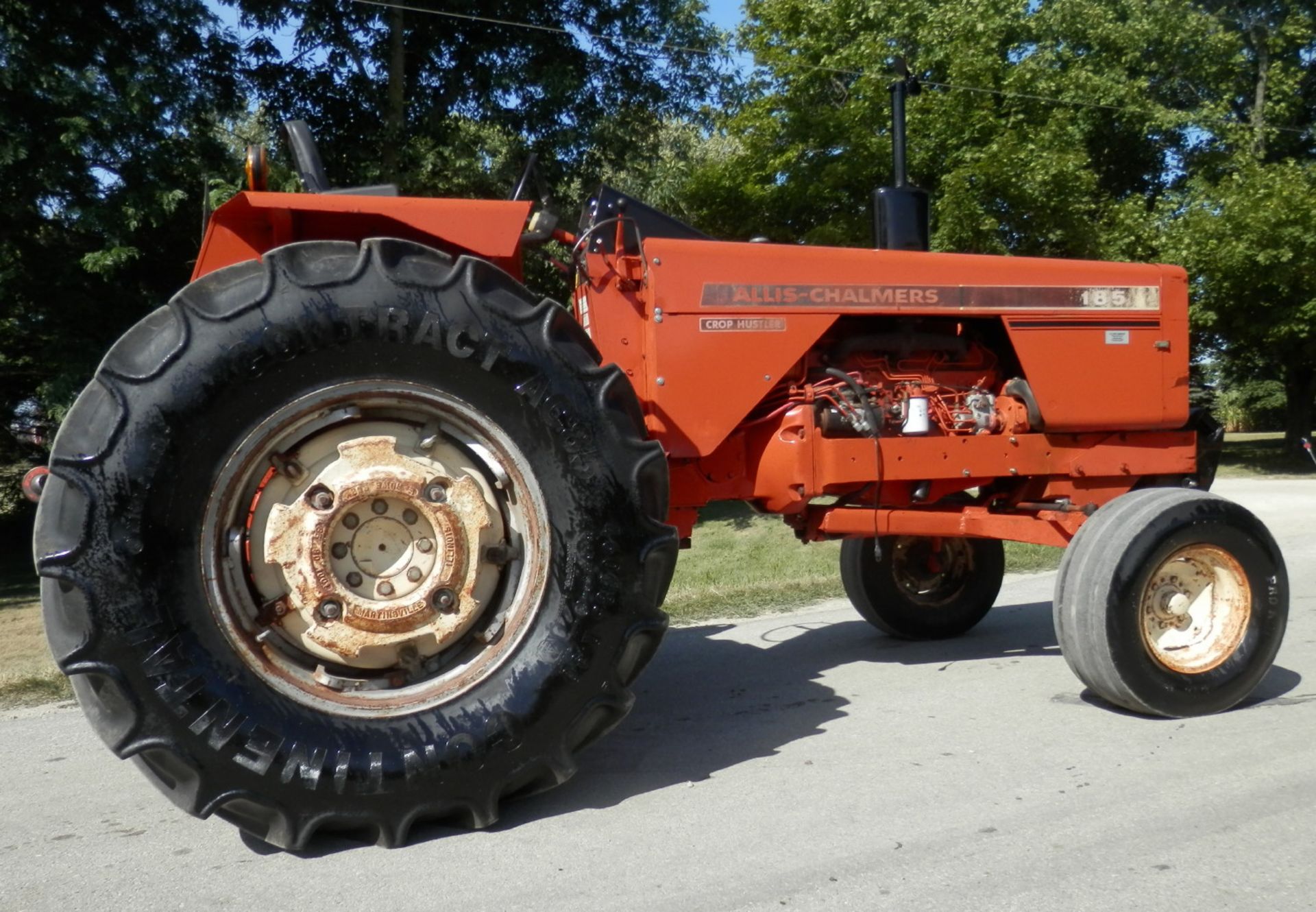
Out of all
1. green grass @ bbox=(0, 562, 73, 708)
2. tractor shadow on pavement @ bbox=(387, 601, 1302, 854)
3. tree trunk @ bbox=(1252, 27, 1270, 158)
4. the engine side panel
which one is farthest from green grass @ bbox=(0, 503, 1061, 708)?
tree trunk @ bbox=(1252, 27, 1270, 158)

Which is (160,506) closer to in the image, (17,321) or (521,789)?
(521,789)

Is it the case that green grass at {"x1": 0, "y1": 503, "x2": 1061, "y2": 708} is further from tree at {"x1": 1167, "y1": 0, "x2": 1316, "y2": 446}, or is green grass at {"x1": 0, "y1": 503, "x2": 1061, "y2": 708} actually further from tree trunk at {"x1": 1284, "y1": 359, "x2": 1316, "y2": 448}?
tree trunk at {"x1": 1284, "y1": 359, "x2": 1316, "y2": 448}

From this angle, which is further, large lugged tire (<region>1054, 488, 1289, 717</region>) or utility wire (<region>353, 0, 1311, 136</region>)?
utility wire (<region>353, 0, 1311, 136</region>)

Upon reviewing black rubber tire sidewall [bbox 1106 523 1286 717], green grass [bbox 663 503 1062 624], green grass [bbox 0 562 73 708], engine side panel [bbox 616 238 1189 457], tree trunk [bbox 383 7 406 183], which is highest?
tree trunk [bbox 383 7 406 183]

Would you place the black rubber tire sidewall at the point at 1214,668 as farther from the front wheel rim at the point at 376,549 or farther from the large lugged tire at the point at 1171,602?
the front wheel rim at the point at 376,549

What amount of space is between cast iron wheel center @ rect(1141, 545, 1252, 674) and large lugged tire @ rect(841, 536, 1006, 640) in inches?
49.4

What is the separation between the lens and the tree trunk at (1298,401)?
21781 millimetres

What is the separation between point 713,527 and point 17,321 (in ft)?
24.1

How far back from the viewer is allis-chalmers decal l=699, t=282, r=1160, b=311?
4172 millimetres

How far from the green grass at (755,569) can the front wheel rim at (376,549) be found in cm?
314

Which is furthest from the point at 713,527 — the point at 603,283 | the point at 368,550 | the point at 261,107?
the point at 368,550

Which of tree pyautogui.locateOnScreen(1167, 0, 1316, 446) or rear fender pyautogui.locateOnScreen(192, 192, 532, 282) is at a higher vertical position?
tree pyautogui.locateOnScreen(1167, 0, 1316, 446)

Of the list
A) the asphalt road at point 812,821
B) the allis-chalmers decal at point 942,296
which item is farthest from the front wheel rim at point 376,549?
the allis-chalmers decal at point 942,296

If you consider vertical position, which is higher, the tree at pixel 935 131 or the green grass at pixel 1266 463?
the tree at pixel 935 131
